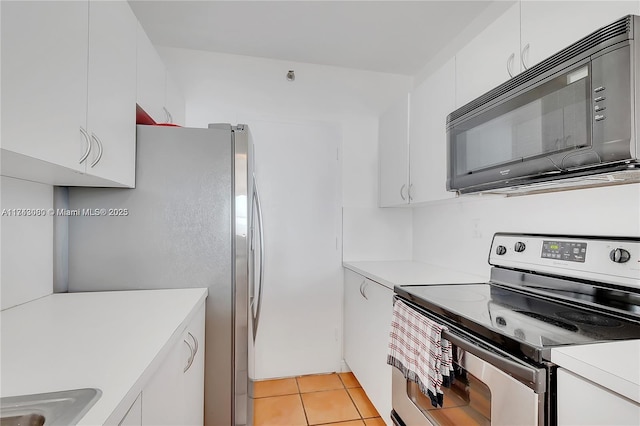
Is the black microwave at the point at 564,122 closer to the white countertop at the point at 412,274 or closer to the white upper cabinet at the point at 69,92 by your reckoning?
the white countertop at the point at 412,274

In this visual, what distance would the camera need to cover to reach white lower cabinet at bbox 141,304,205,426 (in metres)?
0.84

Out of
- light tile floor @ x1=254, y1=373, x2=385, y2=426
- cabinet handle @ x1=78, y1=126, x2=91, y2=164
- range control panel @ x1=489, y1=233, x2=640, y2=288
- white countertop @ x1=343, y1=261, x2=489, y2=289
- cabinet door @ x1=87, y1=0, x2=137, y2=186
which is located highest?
cabinet door @ x1=87, y1=0, x2=137, y2=186

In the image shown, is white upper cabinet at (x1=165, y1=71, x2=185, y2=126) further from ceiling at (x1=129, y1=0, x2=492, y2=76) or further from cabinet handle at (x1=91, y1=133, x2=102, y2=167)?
cabinet handle at (x1=91, y1=133, x2=102, y2=167)

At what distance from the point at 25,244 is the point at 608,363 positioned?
1919mm

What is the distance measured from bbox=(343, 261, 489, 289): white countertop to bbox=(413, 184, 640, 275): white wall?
0.08 metres

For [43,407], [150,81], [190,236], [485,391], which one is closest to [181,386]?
[43,407]

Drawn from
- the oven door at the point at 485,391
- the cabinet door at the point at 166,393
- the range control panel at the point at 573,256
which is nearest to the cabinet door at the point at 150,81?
the cabinet door at the point at 166,393

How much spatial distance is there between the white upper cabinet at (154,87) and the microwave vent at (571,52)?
5.17 feet

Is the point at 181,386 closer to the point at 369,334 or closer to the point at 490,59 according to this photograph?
the point at 369,334

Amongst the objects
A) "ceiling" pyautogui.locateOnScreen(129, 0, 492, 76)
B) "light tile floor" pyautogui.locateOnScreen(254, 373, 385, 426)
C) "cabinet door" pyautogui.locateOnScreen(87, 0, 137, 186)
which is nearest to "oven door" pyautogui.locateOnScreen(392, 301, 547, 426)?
"light tile floor" pyautogui.locateOnScreen(254, 373, 385, 426)

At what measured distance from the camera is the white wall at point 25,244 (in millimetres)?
1219

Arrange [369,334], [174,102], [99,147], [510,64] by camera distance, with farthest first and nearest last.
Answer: [174,102]
[369,334]
[510,64]
[99,147]

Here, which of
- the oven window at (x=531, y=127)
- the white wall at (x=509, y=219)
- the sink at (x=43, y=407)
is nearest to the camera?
the sink at (x=43, y=407)

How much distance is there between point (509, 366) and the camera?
0.89m
